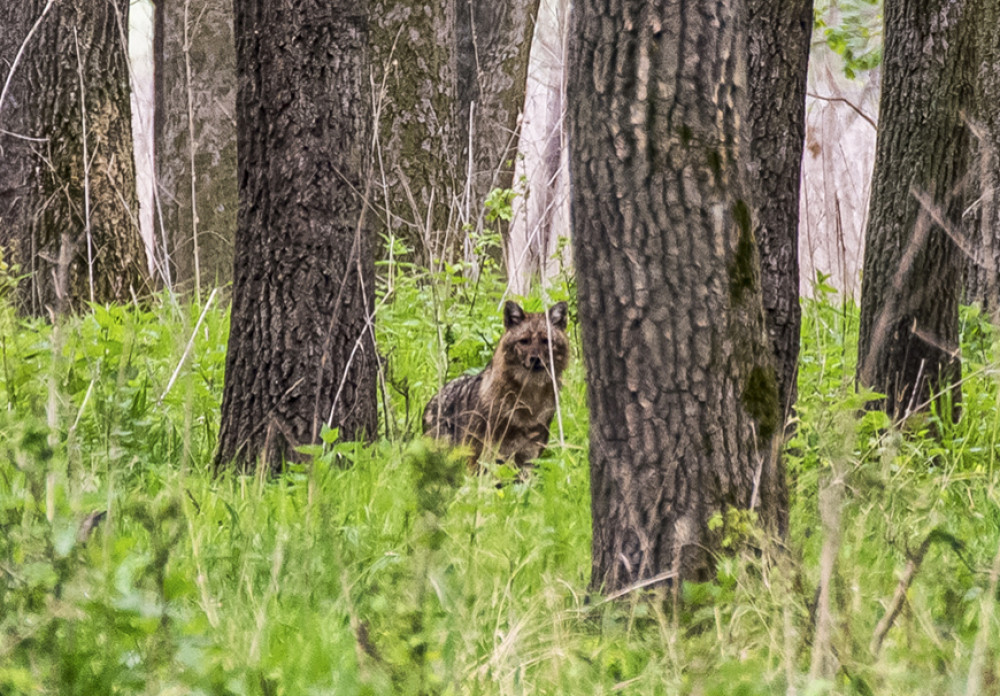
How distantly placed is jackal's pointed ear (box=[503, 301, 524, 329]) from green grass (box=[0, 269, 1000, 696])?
1.54 metres

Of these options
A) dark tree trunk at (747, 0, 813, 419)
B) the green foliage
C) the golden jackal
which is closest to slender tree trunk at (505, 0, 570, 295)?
the golden jackal

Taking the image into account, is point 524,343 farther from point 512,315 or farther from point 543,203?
point 543,203

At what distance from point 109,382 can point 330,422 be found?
3.25 ft

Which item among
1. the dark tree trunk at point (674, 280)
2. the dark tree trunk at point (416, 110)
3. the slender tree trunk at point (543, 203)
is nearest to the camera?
the dark tree trunk at point (674, 280)

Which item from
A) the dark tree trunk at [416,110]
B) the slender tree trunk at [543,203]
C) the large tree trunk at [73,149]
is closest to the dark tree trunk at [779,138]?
the slender tree trunk at [543,203]

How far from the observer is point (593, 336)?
125 inches

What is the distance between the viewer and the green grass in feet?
6.61

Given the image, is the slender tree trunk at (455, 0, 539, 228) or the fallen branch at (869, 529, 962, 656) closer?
the fallen branch at (869, 529, 962, 656)

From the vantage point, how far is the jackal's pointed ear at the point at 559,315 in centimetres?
657

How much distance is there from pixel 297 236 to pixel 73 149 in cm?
378

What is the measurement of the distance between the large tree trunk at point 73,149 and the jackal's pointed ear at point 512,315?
2987 mm

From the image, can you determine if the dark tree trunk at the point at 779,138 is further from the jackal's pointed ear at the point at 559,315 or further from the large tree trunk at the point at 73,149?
the large tree trunk at the point at 73,149

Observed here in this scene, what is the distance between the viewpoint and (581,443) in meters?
5.60

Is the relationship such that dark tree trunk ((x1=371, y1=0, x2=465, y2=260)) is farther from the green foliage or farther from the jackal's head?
the green foliage
